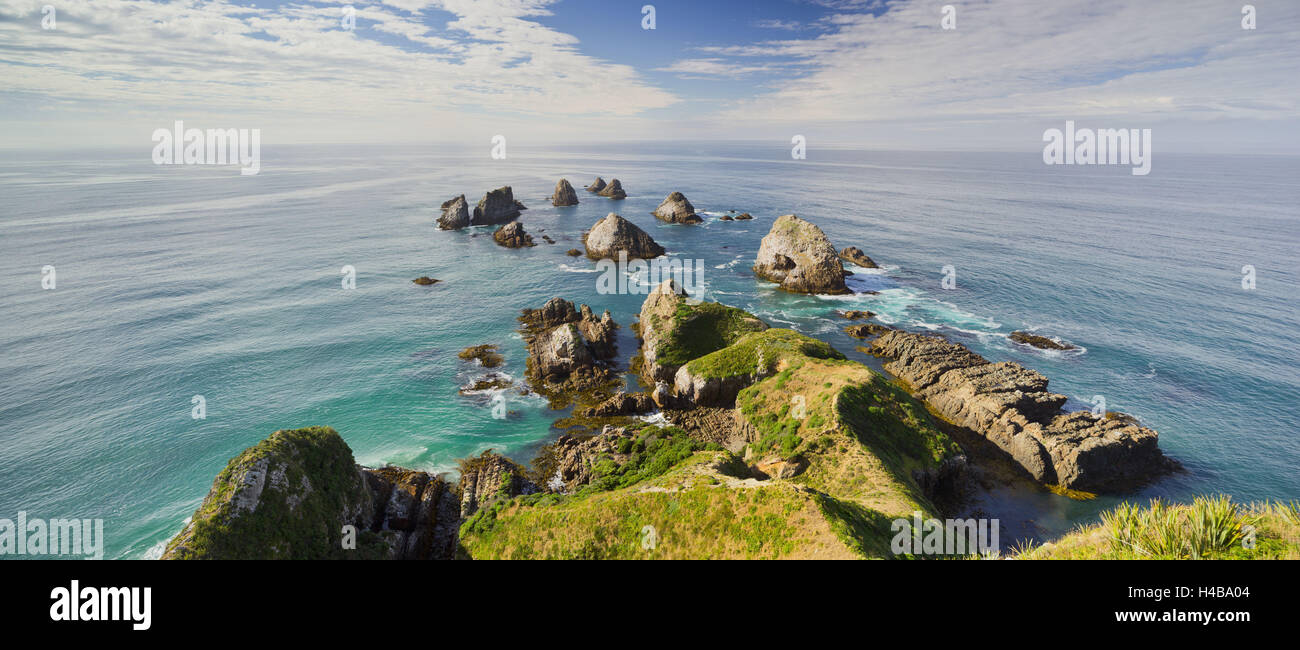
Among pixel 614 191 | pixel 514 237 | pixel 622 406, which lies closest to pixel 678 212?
pixel 514 237

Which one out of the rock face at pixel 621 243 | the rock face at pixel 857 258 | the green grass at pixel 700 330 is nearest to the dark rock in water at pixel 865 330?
the green grass at pixel 700 330

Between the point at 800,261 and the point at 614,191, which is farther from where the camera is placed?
the point at 614,191

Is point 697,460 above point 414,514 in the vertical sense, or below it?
above

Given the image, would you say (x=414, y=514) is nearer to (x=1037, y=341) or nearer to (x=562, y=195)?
(x=1037, y=341)

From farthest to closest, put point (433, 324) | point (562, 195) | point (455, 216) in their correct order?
point (562, 195)
point (455, 216)
point (433, 324)
